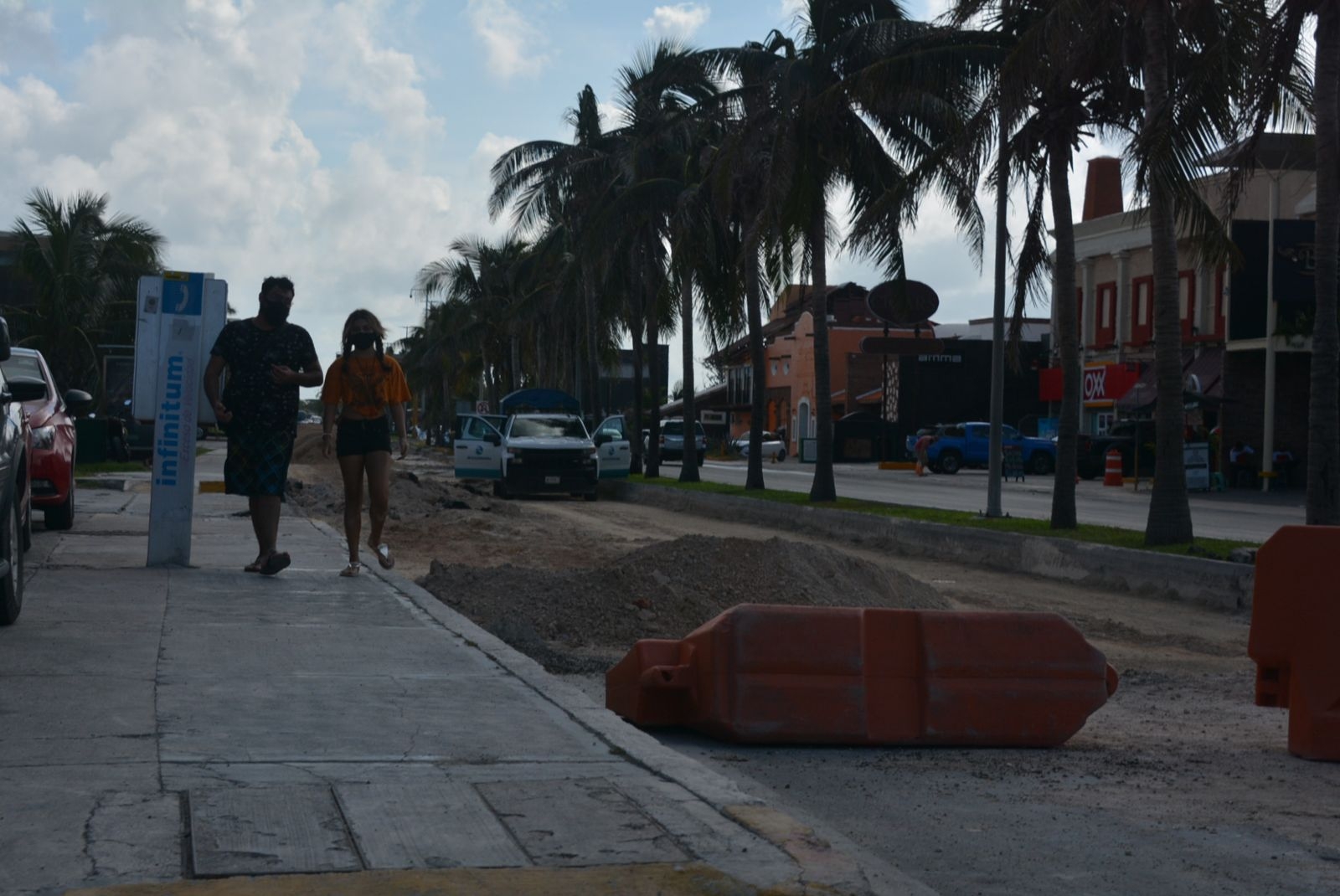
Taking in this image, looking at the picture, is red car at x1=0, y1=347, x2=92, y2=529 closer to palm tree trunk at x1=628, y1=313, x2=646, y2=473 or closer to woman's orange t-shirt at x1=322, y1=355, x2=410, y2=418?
woman's orange t-shirt at x1=322, y1=355, x2=410, y2=418

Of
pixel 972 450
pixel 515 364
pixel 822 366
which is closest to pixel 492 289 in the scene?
pixel 515 364

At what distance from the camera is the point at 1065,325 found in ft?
61.4

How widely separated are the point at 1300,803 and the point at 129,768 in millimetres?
4036

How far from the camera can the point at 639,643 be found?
670 centimetres

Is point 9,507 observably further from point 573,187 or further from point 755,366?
point 573,187

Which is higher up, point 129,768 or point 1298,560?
point 1298,560

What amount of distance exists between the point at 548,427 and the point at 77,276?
1719 centimetres

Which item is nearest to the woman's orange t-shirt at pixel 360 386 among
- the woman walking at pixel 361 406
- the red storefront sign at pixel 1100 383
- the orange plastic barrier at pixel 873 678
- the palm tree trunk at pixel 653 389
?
the woman walking at pixel 361 406

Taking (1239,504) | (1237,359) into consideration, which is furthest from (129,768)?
(1237,359)

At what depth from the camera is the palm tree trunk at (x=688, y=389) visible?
35531mm

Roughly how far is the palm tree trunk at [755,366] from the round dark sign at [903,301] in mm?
2506

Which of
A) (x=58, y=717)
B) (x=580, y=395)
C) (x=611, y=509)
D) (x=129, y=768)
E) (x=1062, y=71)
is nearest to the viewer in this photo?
(x=129, y=768)

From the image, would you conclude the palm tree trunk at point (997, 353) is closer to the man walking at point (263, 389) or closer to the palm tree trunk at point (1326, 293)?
the palm tree trunk at point (1326, 293)

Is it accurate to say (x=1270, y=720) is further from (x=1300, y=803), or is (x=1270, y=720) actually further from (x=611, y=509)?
(x=611, y=509)
